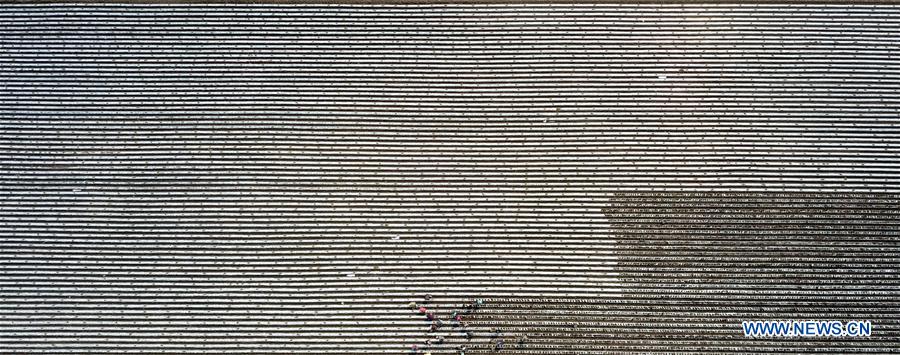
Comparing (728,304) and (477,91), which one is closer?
(728,304)

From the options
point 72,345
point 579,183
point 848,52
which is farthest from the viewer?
point 848,52

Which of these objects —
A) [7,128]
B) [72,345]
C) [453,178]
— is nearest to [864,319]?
[453,178]

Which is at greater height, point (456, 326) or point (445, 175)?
point (445, 175)

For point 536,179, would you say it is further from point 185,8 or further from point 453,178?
point 185,8

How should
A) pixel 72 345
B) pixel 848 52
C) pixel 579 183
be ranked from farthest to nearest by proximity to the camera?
pixel 848 52
pixel 579 183
pixel 72 345

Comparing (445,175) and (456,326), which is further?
(445,175)

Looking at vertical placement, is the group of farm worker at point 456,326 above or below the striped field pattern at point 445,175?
below

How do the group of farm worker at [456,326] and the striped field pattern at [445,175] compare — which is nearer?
the group of farm worker at [456,326]

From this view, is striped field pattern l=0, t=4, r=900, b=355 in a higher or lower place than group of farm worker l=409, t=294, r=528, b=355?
higher
